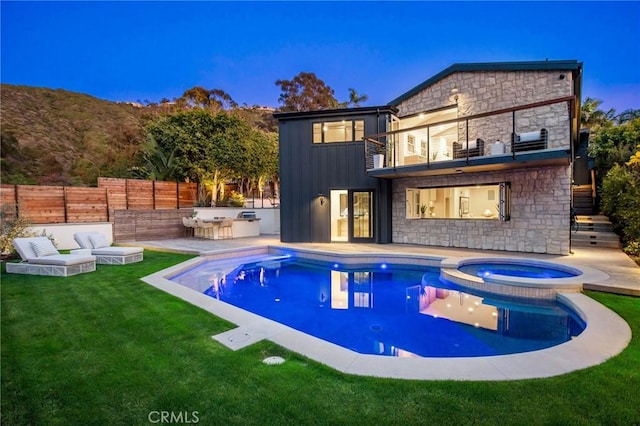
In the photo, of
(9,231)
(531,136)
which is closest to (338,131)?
(531,136)

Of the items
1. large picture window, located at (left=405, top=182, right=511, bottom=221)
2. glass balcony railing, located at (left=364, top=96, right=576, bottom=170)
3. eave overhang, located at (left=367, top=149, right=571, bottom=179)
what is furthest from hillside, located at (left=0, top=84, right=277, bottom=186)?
large picture window, located at (left=405, top=182, right=511, bottom=221)

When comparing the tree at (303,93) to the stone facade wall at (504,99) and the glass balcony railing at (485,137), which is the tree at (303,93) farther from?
the stone facade wall at (504,99)

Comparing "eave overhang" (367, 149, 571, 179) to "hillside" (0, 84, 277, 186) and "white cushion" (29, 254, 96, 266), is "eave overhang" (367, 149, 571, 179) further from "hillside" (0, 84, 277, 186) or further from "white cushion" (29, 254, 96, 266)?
"hillside" (0, 84, 277, 186)

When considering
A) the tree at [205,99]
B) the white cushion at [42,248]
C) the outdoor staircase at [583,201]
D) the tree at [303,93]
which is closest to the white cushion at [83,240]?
the white cushion at [42,248]

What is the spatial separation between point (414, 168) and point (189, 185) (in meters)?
11.0

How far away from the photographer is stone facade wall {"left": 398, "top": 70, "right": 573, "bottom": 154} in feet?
30.5

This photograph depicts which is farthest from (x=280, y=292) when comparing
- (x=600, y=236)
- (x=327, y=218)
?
(x=600, y=236)

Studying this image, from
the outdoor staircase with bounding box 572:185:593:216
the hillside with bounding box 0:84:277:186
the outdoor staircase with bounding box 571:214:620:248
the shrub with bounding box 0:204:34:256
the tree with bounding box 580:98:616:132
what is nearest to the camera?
the shrub with bounding box 0:204:34:256

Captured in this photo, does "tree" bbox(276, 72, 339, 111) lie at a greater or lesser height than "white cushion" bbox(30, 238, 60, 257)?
greater

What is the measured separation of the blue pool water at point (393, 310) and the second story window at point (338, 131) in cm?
528

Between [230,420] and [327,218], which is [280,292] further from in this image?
[327,218]

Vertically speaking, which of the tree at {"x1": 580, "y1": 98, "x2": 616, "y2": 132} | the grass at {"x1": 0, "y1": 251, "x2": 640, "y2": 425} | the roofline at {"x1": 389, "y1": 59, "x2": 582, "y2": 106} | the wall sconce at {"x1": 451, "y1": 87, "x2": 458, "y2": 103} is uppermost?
the tree at {"x1": 580, "y1": 98, "x2": 616, "y2": 132}

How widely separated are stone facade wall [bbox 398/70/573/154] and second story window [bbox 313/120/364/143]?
2271 millimetres

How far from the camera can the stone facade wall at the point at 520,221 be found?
919 cm
